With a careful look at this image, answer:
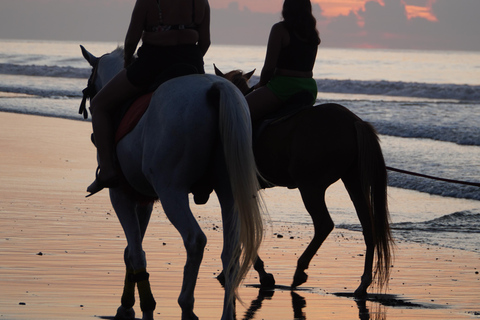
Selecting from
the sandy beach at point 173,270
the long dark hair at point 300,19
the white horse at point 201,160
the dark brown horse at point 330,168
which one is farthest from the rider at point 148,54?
the long dark hair at point 300,19

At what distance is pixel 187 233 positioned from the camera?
4.56 m

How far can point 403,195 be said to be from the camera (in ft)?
40.0

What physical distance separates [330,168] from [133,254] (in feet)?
7.01

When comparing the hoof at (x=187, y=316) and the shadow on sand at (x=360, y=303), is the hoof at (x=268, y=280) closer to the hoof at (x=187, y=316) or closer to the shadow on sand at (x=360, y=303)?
the shadow on sand at (x=360, y=303)

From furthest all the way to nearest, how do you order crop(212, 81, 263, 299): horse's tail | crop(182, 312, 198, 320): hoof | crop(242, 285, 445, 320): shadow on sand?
crop(242, 285, 445, 320): shadow on sand, crop(182, 312, 198, 320): hoof, crop(212, 81, 263, 299): horse's tail

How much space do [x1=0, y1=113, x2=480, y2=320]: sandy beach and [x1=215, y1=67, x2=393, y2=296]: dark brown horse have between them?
33cm

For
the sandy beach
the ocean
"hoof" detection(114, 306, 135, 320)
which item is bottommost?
the ocean

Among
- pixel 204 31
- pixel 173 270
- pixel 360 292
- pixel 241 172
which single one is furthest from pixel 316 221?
pixel 241 172

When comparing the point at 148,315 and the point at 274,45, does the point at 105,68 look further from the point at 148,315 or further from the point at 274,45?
the point at 148,315

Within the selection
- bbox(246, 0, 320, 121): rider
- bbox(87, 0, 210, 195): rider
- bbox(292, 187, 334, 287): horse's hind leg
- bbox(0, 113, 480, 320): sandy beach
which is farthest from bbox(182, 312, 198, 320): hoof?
bbox(246, 0, 320, 121): rider

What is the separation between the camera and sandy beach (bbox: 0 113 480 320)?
5645 mm

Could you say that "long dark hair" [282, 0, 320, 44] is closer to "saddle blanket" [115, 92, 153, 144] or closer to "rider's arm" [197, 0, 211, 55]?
"rider's arm" [197, 0, 211, 55]

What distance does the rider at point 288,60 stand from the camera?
6.98m

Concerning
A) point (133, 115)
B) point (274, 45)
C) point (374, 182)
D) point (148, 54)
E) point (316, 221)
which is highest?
point (148, 54)
